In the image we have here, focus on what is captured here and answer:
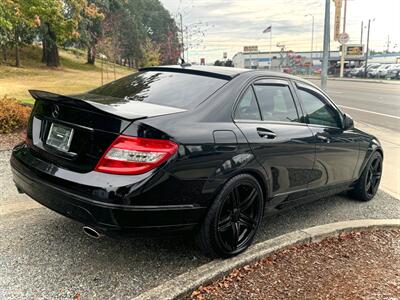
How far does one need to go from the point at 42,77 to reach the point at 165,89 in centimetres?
3146

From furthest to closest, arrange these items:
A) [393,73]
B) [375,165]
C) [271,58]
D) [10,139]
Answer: [271,58] → [393,73] → [10,139] → [375,165]

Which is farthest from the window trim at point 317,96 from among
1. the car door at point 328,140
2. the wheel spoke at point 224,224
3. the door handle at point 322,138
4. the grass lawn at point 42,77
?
the grass lawn at point 42,77

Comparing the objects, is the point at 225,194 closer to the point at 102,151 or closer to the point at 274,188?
the point at 274,188

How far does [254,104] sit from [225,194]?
96cm

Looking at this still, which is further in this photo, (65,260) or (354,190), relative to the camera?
(354,190)

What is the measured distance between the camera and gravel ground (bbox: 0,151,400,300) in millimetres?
2918

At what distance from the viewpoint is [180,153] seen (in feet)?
9.50

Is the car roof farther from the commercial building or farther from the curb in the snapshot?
the commercial building

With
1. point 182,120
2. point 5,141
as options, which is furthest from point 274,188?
point 5,141

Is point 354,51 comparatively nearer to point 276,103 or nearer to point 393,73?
point 393,73

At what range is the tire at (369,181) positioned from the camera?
523cm

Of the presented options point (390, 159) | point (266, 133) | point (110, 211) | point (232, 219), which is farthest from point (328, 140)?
point (390, 159)

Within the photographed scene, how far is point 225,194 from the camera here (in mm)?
3211

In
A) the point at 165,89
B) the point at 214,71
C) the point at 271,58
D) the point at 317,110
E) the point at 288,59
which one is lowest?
the point at 317,110
